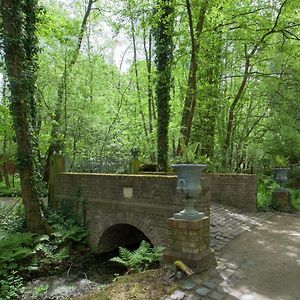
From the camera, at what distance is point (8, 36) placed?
696cm

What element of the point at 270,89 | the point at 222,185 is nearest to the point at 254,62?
the point at 270,89

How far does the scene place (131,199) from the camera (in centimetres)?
675

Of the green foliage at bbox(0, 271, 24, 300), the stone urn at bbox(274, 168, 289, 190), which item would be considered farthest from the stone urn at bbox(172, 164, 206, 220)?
the stone urn at bbox(274, 168, 289, 190)

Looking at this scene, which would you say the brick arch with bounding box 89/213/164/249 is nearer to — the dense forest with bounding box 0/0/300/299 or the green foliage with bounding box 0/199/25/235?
the dense forest with bounding box 0/0/300/299

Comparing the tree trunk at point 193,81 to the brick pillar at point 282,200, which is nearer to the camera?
the tree trunk at point 193,81

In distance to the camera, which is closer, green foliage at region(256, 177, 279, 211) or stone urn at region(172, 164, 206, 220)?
stone urn at region(172, 164, 206, 220)

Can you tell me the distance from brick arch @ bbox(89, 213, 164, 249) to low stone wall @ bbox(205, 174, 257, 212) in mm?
3889

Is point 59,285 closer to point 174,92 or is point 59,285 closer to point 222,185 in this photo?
point 222,185

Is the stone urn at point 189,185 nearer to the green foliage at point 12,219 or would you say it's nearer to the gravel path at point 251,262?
the gravel path at point 251,262

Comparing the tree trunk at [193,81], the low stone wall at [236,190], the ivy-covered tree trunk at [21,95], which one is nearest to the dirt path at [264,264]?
the low stone wall at [236,190]

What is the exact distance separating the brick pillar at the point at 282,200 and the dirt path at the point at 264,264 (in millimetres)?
2333

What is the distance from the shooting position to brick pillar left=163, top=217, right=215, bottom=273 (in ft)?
14.1

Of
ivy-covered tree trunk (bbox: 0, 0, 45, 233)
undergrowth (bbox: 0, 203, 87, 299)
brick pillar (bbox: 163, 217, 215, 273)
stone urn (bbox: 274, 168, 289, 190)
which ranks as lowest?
undergrowth (bbox: 0, 203, 87, 299)

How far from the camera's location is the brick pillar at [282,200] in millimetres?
9672
